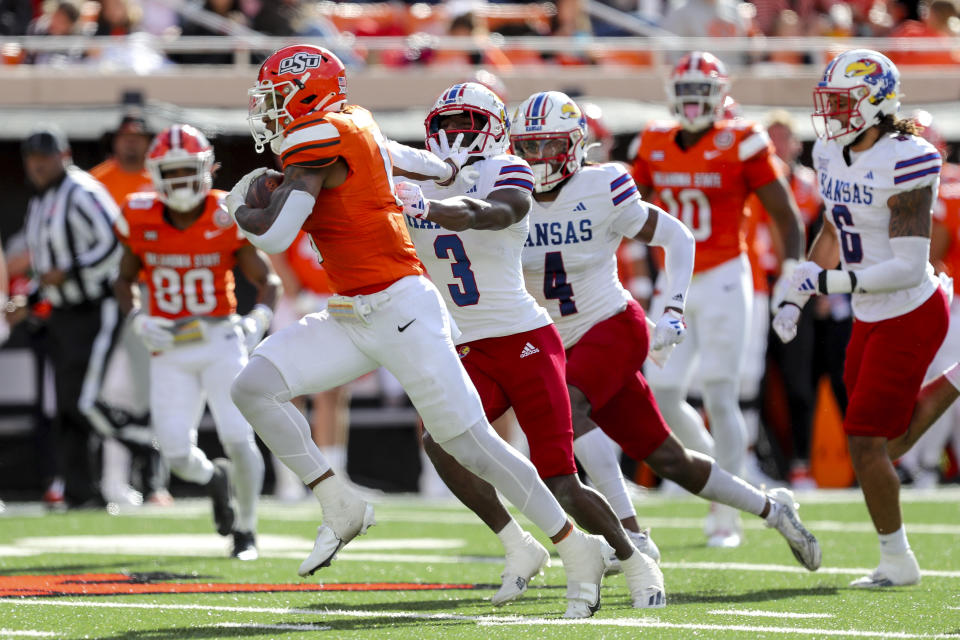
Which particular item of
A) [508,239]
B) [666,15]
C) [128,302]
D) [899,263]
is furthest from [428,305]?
[666,15]

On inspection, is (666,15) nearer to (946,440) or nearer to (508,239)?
(946,440)

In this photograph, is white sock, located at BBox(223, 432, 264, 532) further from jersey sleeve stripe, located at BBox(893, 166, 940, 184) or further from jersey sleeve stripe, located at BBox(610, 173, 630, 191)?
jersey sleeve stripe, located at BBox(893, 166, 940, 184)

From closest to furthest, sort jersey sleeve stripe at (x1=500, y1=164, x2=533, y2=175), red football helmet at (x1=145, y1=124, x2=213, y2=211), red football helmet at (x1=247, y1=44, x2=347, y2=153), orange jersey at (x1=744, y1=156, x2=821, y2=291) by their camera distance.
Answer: red football helmet at (x1=247, y1=44, x2=347, y2=153) → jersey sleeve stripe at (x1=500, y1=164, x2=533, y2=175) → red football helmet at (x1=145, y1=124, x2=213, y2=211) → orange jersey at (x1=744, y1=156, x2=821, y2=291)

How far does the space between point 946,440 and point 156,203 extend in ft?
17.7

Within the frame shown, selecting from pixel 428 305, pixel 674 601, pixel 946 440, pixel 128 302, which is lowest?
pixel 946 440

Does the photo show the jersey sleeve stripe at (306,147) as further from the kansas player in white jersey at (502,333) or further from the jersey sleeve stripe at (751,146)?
the jersey sleeve stripe at (751,146)

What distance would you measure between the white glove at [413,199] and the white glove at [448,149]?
1.56 feet

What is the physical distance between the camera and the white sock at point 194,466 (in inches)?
266

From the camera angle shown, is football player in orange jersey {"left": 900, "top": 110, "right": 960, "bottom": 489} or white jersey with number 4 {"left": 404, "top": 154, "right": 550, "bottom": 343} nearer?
white jersey with number 4 {"left": 404, "top": 154, "right": 550, "bottom": 343}

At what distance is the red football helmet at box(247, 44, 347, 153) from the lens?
4.79 metres

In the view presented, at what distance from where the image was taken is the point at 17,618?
4.73m

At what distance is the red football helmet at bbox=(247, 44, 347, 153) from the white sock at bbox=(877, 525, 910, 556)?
243cm

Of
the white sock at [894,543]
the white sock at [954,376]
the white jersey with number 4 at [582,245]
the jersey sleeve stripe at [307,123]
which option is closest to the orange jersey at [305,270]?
the white jersey with number 4 at [582,245]

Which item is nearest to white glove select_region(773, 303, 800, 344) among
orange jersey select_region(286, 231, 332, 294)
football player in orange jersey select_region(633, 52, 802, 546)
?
football player in orange jersey select_region(633, 52, 802, 546)
